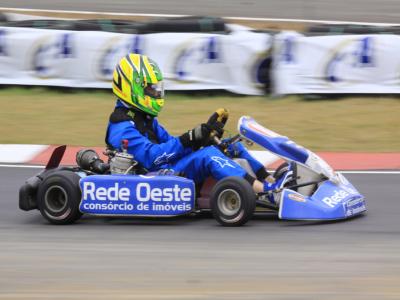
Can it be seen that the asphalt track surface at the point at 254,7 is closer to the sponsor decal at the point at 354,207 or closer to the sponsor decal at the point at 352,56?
the sponsor decal at the point at 352,56

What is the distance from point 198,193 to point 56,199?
1.15m

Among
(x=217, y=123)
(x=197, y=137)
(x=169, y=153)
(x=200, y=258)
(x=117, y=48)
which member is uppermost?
(x=117, y=48)

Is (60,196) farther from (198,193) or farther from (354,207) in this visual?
(354,207)

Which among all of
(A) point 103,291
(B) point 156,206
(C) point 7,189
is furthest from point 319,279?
(C) point 7,189

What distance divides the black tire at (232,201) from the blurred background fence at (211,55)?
544 cm

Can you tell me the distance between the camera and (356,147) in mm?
10695

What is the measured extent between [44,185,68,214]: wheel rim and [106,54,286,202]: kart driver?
1.83 feet

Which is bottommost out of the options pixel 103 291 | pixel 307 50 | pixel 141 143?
pixel 103 291

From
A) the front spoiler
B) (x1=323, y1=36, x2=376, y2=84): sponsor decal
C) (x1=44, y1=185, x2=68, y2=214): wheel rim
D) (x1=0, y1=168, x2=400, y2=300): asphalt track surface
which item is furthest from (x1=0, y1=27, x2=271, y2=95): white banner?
the front spoiler

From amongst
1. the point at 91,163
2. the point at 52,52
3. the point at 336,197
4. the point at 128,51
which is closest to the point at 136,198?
the point at 91,163

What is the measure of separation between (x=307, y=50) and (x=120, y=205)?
222 inches

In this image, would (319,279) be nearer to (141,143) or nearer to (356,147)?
(141,143)

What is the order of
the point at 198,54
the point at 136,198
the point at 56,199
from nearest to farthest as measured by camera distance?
the point at 136,198, the point at 56,199, the point at 198,54

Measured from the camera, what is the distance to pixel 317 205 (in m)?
6.83
